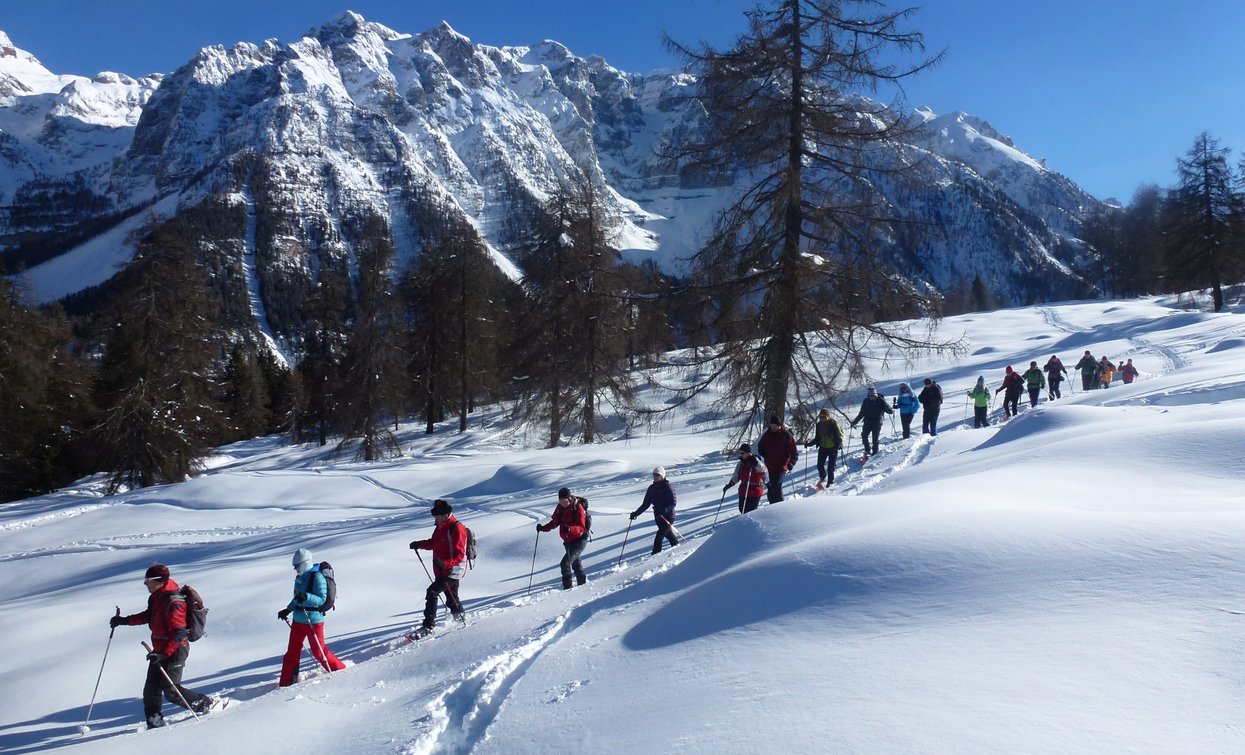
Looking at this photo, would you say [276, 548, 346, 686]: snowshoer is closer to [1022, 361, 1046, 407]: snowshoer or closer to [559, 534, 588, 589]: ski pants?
[559, 534, 588, 589]: ski pants

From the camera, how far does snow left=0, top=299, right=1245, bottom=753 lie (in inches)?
125

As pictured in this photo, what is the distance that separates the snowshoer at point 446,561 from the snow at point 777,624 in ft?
1.61

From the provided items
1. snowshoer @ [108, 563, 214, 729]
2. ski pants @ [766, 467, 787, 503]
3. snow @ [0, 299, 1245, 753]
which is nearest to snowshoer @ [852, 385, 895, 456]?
snow @ [0, 299, 1245, 753]

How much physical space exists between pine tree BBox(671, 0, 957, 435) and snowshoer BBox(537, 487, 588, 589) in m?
4.40

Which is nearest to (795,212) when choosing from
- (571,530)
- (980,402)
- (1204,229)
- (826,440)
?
(826,440)

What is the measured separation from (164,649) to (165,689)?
36 cm

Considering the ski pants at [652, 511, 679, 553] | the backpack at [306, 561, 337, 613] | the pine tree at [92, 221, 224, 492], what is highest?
the pine tree at [92, 221, 224, 492]

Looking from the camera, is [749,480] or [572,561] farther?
[749,480]

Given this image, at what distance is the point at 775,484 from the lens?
1165cm

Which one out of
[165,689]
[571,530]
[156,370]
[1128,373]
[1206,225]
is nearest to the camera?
[165,689]

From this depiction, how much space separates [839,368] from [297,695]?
10175mm

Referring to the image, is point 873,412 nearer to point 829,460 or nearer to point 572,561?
point 829,460

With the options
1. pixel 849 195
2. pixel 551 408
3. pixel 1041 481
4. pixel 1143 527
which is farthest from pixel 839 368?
pixel 551 408

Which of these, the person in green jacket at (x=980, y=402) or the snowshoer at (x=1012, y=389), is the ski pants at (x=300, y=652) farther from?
the snowshoer at (x=1012, y=389)
